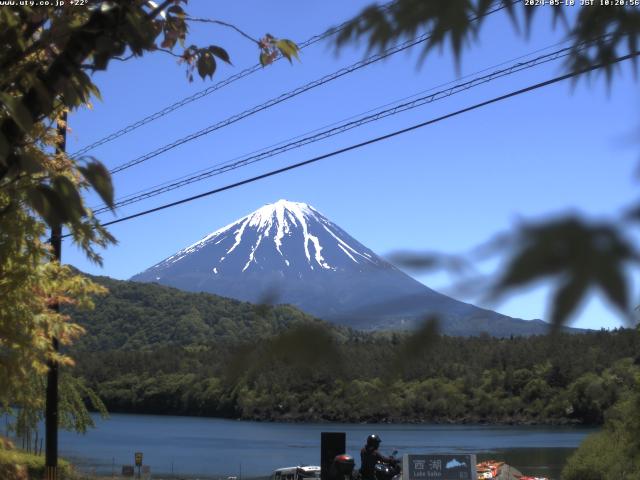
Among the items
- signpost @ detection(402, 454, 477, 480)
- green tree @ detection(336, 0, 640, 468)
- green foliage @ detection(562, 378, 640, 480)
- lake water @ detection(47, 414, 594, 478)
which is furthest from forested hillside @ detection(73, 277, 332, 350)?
green foliage @ detection(562, 378, 640, 480)

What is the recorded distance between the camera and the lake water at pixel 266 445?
37.3m

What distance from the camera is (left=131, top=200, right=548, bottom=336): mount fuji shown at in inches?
46.8

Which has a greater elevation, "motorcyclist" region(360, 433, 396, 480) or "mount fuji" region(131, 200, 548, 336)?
"mount fuji" region(131, 200, 548, 336)

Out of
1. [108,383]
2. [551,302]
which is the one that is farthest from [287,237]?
[108,383]

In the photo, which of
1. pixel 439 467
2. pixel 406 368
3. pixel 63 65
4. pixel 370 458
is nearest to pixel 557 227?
pixel 406 368

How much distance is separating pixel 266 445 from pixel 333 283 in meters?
55.0

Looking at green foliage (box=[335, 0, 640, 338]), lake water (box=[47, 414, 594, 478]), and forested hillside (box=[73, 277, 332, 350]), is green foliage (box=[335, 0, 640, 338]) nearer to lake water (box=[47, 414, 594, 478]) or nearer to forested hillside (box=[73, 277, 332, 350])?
forested hillside (box=[73, 277, 332, 350])

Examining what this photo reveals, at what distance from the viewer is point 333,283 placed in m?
1.48

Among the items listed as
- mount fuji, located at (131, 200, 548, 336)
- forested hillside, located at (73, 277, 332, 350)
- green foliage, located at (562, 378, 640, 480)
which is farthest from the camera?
green foliage, located at (562, 378, 640, 480)

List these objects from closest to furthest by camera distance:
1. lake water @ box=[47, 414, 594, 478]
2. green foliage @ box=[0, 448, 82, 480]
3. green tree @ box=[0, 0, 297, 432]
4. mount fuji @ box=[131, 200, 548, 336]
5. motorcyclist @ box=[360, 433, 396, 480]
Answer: mount fuji @ box=[131, 200, 548, 336]
green tree @ box=[0, 0, 297, 432]
green foliage @ box=[0, 448, 82, 480]
motorcyclist @ box=[360, 433, 396, 480]
lake water @ box=[47, 414, 594, 478]

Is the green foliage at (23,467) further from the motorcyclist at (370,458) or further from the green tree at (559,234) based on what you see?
the green tree at (559,234)

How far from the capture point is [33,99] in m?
2.93

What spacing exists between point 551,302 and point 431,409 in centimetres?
121

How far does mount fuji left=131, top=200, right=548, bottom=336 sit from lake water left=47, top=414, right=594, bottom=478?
26143 mm
